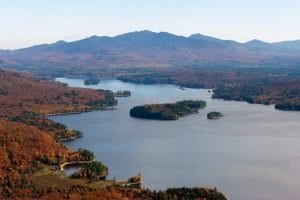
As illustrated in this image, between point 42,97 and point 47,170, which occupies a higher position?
point 42,97

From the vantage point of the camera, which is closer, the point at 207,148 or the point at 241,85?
the point at 207,148

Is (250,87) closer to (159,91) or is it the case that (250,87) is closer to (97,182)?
(159,91)

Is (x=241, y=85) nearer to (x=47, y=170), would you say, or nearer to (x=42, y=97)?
(x=42, y=97)

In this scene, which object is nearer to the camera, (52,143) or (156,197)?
(156,197)

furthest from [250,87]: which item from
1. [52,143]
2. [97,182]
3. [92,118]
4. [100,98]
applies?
[97,182]

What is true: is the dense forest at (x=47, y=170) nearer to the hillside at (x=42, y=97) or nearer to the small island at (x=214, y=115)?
the hillside at (x=42, y=97)

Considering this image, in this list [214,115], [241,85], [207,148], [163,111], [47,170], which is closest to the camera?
[47,170]

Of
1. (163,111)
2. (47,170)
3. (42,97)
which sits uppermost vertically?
(163,111)

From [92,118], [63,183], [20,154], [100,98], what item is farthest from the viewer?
[100,98]

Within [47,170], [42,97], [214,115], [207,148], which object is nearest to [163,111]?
[214,115]

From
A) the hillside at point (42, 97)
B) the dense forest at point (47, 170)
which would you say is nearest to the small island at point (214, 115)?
the dense forest at point (47, 170)
